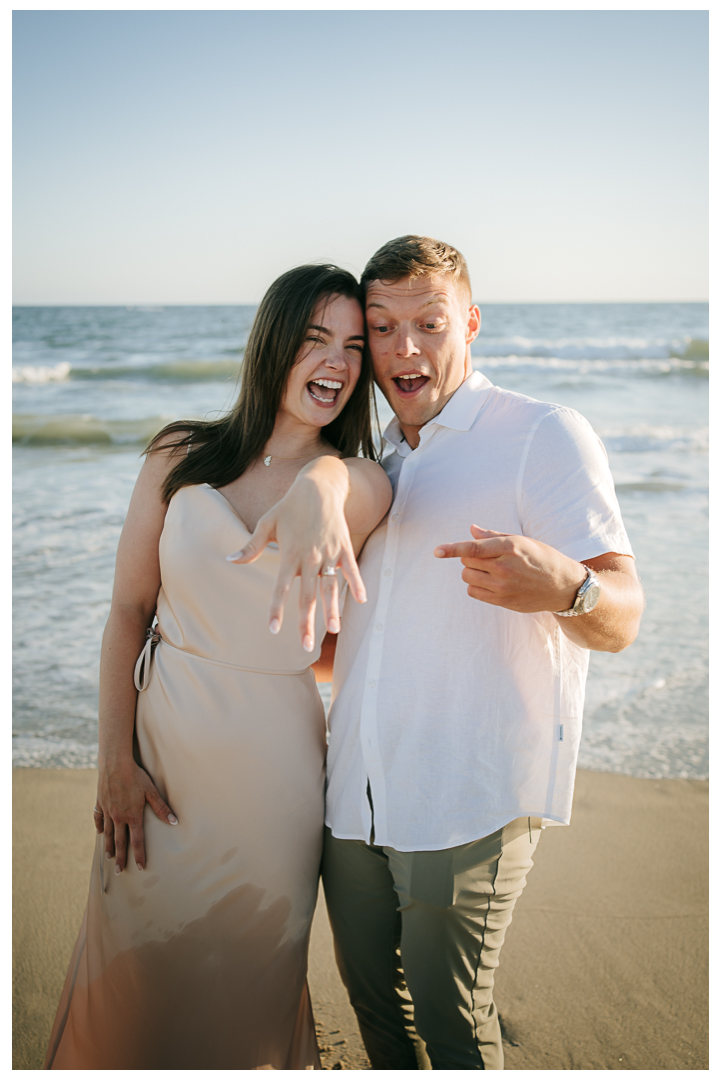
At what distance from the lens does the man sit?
2115 millimetres

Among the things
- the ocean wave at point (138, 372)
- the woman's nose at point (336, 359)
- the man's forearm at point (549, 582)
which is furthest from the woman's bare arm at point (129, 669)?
the ocean wave at point (138, 372)

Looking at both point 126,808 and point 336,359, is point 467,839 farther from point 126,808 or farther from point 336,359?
point 336,359

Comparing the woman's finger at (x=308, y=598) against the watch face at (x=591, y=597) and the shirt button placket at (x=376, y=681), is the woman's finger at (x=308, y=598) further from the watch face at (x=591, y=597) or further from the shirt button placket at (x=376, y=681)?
the watch face at (x=591, y=597)

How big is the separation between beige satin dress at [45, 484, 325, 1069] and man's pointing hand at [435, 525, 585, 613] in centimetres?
74

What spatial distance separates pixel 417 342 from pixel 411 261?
0.27 m

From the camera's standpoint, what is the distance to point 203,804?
90.2 inches

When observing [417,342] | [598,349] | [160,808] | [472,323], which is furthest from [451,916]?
[598,349]

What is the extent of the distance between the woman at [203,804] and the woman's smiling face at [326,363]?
0.10ft

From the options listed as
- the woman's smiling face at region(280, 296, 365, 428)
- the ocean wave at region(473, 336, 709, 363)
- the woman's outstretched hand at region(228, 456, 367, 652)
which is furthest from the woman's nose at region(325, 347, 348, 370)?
the ocean wave at region(473, 336, 709, 363)

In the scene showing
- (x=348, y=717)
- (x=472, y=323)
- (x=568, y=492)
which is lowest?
(x=348, y=717)

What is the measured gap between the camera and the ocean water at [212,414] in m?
4.97

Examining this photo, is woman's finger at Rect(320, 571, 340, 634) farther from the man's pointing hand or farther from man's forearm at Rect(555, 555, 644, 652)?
man's forearm at Rect(555, 555, 644, 652)

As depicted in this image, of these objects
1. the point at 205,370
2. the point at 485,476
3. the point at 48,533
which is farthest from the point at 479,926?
the point at 205,370
